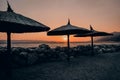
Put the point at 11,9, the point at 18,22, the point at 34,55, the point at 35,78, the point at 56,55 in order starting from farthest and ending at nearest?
1. the point at 56,55
2. the point at 34,55
3. the point at 35,78
4. the point at 11,9
5. the point at 18,22

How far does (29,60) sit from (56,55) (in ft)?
8.05

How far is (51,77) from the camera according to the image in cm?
697

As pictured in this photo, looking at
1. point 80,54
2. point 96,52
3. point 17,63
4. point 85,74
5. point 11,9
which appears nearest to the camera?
point 11,9

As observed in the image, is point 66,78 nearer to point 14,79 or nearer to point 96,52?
point 14,79

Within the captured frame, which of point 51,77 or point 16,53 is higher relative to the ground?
point 16,53

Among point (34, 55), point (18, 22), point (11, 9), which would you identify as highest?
point (11, 9)

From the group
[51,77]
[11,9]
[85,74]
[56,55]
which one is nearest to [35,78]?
[51,77]

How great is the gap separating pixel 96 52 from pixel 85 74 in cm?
911

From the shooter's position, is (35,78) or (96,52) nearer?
(35,78)

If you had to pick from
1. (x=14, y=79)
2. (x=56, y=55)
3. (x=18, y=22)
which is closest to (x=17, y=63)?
(x=14, y=79)

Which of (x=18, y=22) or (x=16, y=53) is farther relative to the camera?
(x=16, y=53)

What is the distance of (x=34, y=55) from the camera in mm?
9781

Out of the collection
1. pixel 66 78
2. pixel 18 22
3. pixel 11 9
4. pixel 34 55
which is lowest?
pixel 66 78

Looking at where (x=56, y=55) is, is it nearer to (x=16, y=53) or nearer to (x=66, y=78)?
(x=16, y=53)
